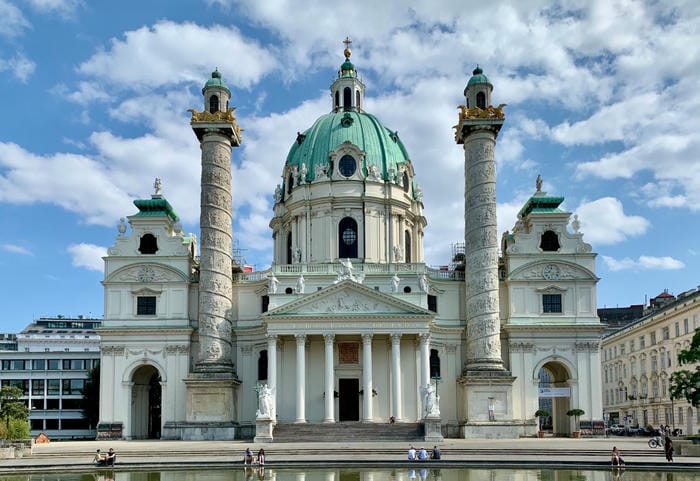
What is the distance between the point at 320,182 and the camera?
220 feet

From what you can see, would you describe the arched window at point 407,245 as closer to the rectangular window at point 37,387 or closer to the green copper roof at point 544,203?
the green copper roof at point 544,203

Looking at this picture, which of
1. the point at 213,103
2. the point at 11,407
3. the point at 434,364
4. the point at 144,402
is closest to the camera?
the point at 11,407

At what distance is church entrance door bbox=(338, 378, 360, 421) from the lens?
58531mm

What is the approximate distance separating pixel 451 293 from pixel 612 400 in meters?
38.0

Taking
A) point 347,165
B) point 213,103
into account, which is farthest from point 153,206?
point 347,165

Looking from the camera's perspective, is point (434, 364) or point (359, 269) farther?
point (359, 269)

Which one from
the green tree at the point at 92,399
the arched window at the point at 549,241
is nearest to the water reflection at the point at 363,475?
the arched window at the point at 549,241

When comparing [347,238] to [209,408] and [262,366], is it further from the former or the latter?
[209,408]

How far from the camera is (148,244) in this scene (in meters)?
62.3

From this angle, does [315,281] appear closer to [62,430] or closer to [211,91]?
[211,91]

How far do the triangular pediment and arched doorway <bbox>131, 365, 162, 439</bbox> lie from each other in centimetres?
1297

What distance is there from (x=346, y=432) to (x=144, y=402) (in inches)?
727

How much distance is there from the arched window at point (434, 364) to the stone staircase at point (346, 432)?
7.78m

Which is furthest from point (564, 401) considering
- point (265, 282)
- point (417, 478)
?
point (417, 478)
